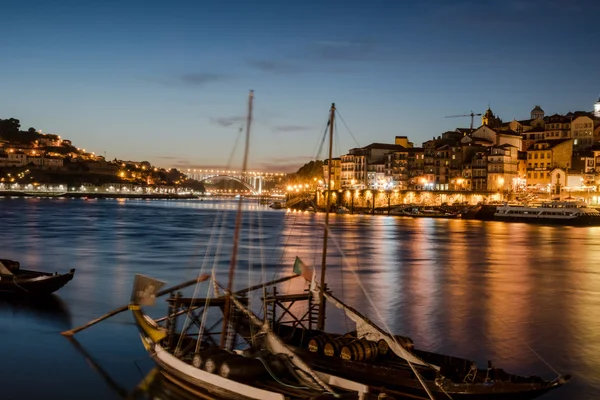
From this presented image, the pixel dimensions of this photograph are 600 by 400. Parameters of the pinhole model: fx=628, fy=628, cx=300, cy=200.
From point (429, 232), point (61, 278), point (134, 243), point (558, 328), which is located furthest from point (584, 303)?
point (429, 232)

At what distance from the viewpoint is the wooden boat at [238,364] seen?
12.0 meters

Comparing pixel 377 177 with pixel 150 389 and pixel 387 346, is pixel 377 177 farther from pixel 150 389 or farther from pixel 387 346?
pixel 150 389

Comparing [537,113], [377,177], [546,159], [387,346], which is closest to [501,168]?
[546,159]

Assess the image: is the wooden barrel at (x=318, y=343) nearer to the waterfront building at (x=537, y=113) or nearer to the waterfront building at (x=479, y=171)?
the waterfront building at (x=479, y=171)

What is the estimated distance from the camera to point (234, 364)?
41.1ft

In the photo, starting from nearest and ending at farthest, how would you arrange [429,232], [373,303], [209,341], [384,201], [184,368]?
[184,368]
[209,341]
[373,303]
[429,232]
[384,201]

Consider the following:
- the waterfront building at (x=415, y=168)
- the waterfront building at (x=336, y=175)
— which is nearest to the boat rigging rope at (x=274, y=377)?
the waterfront building at (x=415, y=168)

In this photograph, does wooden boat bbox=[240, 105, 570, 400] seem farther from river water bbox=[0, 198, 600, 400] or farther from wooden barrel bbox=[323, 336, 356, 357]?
river water bbox=[0, 198, 600, 400]

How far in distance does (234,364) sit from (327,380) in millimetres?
1876

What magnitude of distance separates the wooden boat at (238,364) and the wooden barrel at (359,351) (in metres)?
0.69

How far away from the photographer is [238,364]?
41.1ft

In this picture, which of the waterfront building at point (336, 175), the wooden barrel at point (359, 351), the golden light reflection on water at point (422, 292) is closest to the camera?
the wooden barrel at point (359, 351)

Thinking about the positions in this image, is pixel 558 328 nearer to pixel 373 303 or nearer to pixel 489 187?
pixel 373 303

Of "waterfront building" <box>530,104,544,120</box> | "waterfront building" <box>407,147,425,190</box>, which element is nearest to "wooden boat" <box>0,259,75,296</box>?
"waterfront building" <box>407,147,425,190</box>
